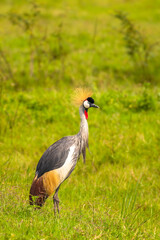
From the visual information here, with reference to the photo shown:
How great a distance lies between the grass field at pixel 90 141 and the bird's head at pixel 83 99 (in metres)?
0.35

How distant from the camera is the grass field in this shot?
11.2 ft

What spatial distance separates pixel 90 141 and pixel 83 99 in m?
2.38

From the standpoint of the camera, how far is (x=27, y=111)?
7062mm

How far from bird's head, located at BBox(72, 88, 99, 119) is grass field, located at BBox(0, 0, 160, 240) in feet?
1.15

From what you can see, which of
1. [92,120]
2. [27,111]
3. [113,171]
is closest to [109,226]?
[113,171]

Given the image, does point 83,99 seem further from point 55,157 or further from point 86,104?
point 55,157

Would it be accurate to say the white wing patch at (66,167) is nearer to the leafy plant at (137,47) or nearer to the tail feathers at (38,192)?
the tail feathers at (38,192)

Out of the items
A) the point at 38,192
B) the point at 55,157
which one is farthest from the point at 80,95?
the point at 38,192

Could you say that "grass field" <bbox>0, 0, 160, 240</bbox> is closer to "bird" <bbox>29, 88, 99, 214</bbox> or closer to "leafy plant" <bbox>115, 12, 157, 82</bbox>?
"leafy plant" <bbox>115, 12, 157, 82</bbox>

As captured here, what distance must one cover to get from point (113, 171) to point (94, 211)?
70.0 inches

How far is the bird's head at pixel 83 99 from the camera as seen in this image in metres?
3.79

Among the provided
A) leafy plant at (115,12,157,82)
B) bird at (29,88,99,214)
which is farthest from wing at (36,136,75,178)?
leafy plant at (115,12,157,82)

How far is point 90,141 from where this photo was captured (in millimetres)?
6141

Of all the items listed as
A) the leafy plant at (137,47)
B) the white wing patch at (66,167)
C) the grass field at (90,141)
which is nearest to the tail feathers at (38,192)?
the grass field at (90,141)
